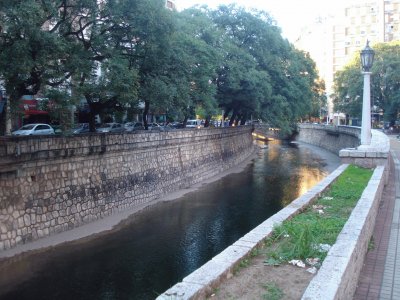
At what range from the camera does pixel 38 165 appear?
14.2 metres

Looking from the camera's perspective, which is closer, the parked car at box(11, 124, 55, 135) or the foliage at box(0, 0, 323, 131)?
the foliage at box(0, 0, 323, 131)

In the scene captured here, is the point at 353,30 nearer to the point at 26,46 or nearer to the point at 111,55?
the point at 111,55

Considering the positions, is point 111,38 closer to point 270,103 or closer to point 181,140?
point 181,140

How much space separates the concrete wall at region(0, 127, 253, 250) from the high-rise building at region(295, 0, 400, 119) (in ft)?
211

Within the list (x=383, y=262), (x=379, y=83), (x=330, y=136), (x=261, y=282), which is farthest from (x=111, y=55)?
(x=379, y=83)

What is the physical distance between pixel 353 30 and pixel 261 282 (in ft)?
301

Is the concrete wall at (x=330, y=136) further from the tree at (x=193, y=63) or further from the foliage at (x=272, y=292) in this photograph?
the foliage at (x=272, y=292)

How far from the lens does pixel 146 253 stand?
13.3 metres

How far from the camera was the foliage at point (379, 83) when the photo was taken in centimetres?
5331

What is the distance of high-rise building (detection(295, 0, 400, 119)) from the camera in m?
81.8

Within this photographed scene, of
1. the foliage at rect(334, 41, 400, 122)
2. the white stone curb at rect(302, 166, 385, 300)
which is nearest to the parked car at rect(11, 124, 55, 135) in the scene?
the white stone curb at rect(302, 166, 385, 300)

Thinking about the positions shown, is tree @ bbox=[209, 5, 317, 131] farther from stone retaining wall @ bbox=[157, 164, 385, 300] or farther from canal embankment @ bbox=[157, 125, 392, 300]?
stone retaining wall @ bbox=[157, 164, 385, 300]

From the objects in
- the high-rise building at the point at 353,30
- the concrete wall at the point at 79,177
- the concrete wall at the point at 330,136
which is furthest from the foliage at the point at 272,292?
the high-rise building at the point at 353,30

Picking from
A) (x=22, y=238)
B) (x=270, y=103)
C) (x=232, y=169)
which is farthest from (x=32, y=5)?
(x=270, y=103)
